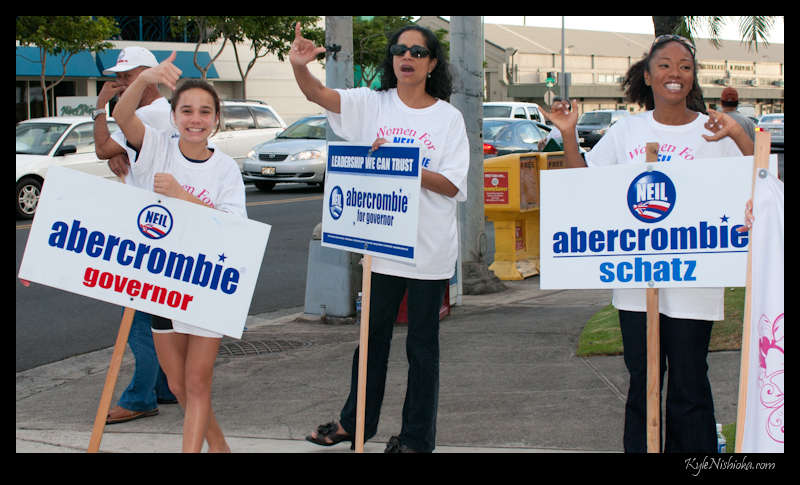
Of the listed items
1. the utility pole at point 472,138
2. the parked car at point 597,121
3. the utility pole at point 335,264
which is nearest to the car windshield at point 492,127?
the utility pole at point 472,138

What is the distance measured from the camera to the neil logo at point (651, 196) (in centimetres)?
386

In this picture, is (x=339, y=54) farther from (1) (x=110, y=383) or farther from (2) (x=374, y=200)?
(1) (x=110, y=383)

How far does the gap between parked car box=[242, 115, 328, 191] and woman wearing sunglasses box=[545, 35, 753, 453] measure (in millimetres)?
14870

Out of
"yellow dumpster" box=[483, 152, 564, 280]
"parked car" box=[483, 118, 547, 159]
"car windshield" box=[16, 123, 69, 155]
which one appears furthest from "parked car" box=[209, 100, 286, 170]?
"yellow dumpster" box=[483, 152, 564, 280]

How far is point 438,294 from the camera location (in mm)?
4555

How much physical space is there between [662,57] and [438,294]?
57.6 inches

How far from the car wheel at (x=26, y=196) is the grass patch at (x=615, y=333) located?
33.6 feet

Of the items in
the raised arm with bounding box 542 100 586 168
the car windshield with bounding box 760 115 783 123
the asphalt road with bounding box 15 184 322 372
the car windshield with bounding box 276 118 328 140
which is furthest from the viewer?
the car windshield with bounding box 760 115 783 123

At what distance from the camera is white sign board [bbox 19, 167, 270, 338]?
3932 millimetres

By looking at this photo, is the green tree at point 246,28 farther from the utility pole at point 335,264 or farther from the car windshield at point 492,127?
the utility pole at point 335,264

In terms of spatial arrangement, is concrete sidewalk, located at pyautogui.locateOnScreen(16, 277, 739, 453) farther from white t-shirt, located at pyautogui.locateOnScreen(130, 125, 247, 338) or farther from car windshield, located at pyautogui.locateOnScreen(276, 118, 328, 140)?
car windshield, located at pyautogui.locateOnScreen(276, 118, 328, 140)

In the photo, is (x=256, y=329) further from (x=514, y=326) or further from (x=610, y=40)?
(x=610, y=40)

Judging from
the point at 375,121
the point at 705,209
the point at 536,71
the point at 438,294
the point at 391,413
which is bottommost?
the point at 391,413
